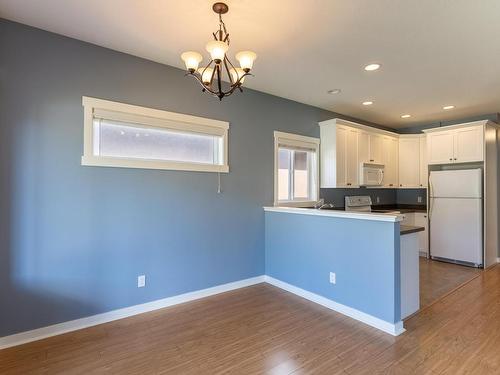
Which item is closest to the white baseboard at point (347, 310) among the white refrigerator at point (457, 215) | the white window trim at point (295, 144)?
the white window trim at point (295, 144)

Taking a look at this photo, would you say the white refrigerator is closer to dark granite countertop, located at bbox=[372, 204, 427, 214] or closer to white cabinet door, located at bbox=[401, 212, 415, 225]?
white cabinet door, located at bbox=[401, 212, 415, 225]

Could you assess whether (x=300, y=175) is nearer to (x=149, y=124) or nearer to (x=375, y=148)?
(x=375, y=148)

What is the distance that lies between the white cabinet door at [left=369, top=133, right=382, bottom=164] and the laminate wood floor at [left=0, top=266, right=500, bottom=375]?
2.79 metres

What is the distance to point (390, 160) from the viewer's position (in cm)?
569

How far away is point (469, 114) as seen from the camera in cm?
522

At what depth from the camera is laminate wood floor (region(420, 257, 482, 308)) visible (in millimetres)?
3552

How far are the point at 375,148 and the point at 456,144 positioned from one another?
1335 mm

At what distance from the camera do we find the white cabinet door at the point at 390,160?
18.2ft

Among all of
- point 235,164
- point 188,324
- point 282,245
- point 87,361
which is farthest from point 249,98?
point 87,361

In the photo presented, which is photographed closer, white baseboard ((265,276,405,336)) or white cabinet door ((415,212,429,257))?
white baseboard ((265,276,405,336))

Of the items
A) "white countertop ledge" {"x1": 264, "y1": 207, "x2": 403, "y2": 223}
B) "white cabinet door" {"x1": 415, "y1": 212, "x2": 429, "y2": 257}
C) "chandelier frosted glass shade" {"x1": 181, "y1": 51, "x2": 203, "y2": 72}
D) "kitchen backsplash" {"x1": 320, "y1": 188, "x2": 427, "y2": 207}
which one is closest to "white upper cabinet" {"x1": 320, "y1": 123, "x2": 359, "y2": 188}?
"kitchen backsplash" {"x1": 320, "y1": 188, "x2": 427, "y2": 207}

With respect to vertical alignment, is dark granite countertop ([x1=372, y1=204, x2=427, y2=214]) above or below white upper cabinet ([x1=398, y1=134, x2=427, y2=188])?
below

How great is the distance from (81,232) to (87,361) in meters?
1.11

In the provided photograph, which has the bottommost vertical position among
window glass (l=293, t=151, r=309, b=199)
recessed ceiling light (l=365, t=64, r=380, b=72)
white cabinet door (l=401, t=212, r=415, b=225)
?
white cabinet door (l=401, t=212, r=415, b=225)
